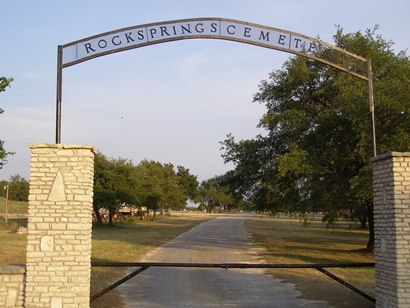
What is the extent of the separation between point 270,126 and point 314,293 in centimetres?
1317

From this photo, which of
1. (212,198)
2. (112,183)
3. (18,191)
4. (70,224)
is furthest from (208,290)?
(212,198)

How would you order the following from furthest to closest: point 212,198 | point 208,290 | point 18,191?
point 212,198 → point 18,191 → point 208,290

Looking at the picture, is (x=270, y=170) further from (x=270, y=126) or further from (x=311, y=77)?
(x=311, y=77)

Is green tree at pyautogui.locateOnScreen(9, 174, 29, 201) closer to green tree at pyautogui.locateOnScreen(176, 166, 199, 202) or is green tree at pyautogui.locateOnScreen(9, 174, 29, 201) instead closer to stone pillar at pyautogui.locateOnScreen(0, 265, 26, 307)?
green tree at pyautogui.locateOnScreen(176, 166, 199, 202)

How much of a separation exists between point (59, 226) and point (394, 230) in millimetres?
5850

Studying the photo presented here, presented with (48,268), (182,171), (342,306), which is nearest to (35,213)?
(48,268)

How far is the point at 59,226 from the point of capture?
820cm

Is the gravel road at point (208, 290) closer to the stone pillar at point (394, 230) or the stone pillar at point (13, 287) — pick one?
the stone pillar at point (394, 230)

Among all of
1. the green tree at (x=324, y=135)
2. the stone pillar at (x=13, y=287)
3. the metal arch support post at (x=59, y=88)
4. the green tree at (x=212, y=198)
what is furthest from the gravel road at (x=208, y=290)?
the green tree at (x=212, y=198)

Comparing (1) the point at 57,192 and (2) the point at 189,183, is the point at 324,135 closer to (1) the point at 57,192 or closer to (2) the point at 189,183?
(1) the point at 57,192

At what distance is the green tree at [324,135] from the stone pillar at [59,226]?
12798 millimetres

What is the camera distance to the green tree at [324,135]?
19.1 metres

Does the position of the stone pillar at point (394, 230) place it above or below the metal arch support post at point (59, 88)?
below

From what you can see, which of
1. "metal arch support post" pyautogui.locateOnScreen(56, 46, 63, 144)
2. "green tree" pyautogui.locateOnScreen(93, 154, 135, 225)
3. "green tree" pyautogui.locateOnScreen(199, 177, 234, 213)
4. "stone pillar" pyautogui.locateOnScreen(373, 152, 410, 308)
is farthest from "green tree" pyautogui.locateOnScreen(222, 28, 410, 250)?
"green tree" pyautogui.locateOnScreen(199, 177, 234, 213)
